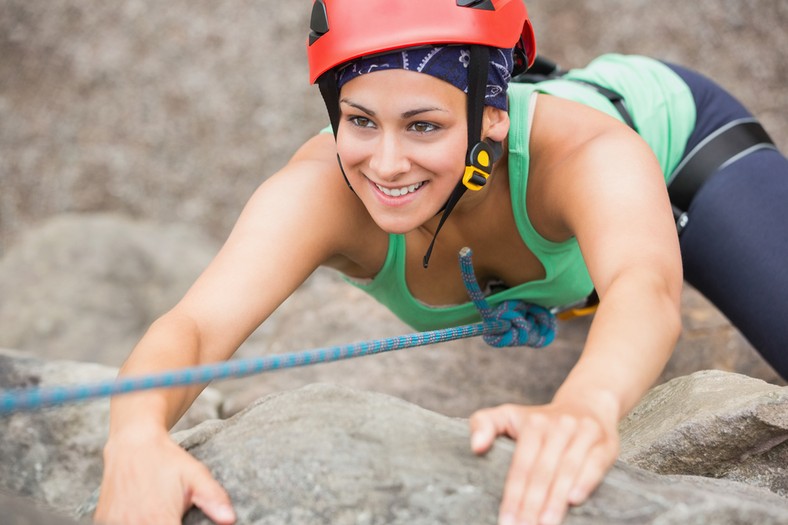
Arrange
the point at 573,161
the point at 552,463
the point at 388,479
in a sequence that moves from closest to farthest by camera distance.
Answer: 1. the point at 552,463
2. the point at 388,479
3. the point at 573,161

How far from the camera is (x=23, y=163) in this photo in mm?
5008

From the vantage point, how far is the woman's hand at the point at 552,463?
4.43 feet

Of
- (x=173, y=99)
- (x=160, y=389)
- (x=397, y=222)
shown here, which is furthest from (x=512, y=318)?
(x=173, y=99)

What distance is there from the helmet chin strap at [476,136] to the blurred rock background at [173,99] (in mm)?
2529

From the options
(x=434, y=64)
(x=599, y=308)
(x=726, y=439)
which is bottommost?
(x=726, y=439)

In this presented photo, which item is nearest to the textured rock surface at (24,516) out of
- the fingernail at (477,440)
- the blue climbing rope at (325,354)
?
the blue climbing rope at (325,354)

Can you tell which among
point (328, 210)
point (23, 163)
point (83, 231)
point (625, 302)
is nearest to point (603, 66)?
point (328, 210)

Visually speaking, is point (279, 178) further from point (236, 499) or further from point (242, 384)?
point (242, 384)

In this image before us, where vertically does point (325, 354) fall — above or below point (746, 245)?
above

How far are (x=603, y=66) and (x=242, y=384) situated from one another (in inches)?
76.6

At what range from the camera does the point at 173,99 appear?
494 cm

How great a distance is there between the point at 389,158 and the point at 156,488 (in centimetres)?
86

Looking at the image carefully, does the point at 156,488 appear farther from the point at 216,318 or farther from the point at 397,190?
the point at 397,190

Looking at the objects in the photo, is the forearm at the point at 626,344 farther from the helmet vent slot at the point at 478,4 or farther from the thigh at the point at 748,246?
the thigh at the point at 748,246
